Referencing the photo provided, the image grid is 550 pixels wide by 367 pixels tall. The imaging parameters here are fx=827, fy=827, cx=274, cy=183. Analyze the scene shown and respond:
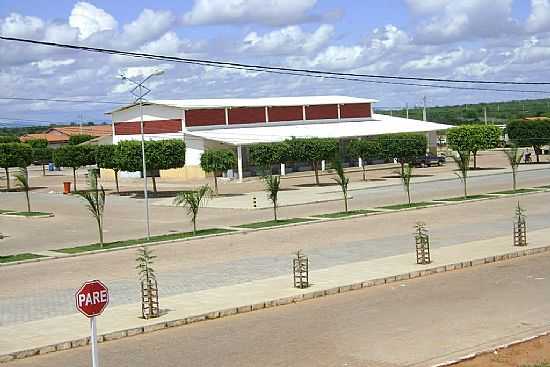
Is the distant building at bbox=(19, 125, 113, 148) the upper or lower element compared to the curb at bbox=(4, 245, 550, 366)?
upper

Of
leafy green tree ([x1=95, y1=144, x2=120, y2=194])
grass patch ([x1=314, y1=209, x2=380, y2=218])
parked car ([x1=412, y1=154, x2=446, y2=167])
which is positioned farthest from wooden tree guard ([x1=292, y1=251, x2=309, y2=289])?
parked car ([x1=412, y1=154, x2=446, y2=167])

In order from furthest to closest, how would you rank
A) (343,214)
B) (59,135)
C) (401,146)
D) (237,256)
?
1. (59,135)
2. (401,146)
3. (343,214)
4. (237,256)

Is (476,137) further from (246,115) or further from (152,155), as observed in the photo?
(152,155)

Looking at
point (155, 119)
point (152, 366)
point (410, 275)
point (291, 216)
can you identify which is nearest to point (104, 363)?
point (152, 366)

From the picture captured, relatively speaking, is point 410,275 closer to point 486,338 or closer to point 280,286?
point 280,286

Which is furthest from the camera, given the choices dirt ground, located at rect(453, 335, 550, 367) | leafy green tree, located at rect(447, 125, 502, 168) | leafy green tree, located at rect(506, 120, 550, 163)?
leafy green tree, located at rect(506, 120, 550, 163)

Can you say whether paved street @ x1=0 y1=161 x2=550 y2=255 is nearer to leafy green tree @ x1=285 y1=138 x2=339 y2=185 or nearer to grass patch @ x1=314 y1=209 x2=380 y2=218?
grass patch @ x1=314 y1=209 x2=380 y2=218

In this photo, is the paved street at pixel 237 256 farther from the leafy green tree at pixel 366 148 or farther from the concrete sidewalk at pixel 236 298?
the leafy green tree at pixel 366 148

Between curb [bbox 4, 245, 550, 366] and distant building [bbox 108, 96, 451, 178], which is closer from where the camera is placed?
curb [bbox 4, 245, 550, 366]

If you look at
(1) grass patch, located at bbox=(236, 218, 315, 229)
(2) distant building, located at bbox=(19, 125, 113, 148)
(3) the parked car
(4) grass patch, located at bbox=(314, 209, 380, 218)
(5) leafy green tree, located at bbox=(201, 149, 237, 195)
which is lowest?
(1) grass patch, located at bbox=(236, 218, 315, 229)

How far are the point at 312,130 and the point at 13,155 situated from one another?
24.1 m

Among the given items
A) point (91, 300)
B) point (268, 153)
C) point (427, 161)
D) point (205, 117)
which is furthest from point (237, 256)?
point (427, 161)

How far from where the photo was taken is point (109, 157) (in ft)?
174

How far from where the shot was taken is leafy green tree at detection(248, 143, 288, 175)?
53331 mm
